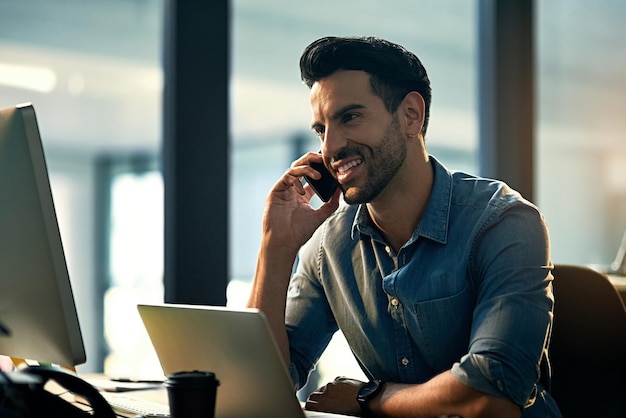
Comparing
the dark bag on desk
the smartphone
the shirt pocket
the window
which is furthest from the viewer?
the window

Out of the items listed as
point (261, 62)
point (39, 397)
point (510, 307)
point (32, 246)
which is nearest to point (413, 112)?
point (510, 307)

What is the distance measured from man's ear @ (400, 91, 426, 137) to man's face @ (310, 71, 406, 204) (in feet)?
0.15

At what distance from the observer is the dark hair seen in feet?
5.98

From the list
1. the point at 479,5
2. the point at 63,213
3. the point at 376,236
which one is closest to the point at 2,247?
the point at 376,236

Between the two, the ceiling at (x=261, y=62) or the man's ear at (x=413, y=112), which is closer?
the man's ear at (x=413, y=112)

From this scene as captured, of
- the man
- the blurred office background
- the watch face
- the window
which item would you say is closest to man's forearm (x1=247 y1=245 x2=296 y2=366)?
the man

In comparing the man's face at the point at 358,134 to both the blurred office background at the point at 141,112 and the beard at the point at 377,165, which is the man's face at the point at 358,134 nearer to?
the beard at the point at 377,165

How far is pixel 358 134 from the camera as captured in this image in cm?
181

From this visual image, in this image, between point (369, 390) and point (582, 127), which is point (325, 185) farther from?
point (582, 127)

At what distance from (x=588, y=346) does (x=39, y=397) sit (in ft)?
3.80

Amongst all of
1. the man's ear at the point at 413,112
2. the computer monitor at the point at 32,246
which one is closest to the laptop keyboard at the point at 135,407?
the computer monitor at the point at 32,246

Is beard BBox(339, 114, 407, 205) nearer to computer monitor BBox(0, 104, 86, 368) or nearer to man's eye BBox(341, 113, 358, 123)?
man's eye BBox(341, 113, 358, 123)

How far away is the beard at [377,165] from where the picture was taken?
1805 millimetres

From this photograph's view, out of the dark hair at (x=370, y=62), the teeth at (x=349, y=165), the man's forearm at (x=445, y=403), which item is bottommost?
the man's forearm at (x=445, y=403)
